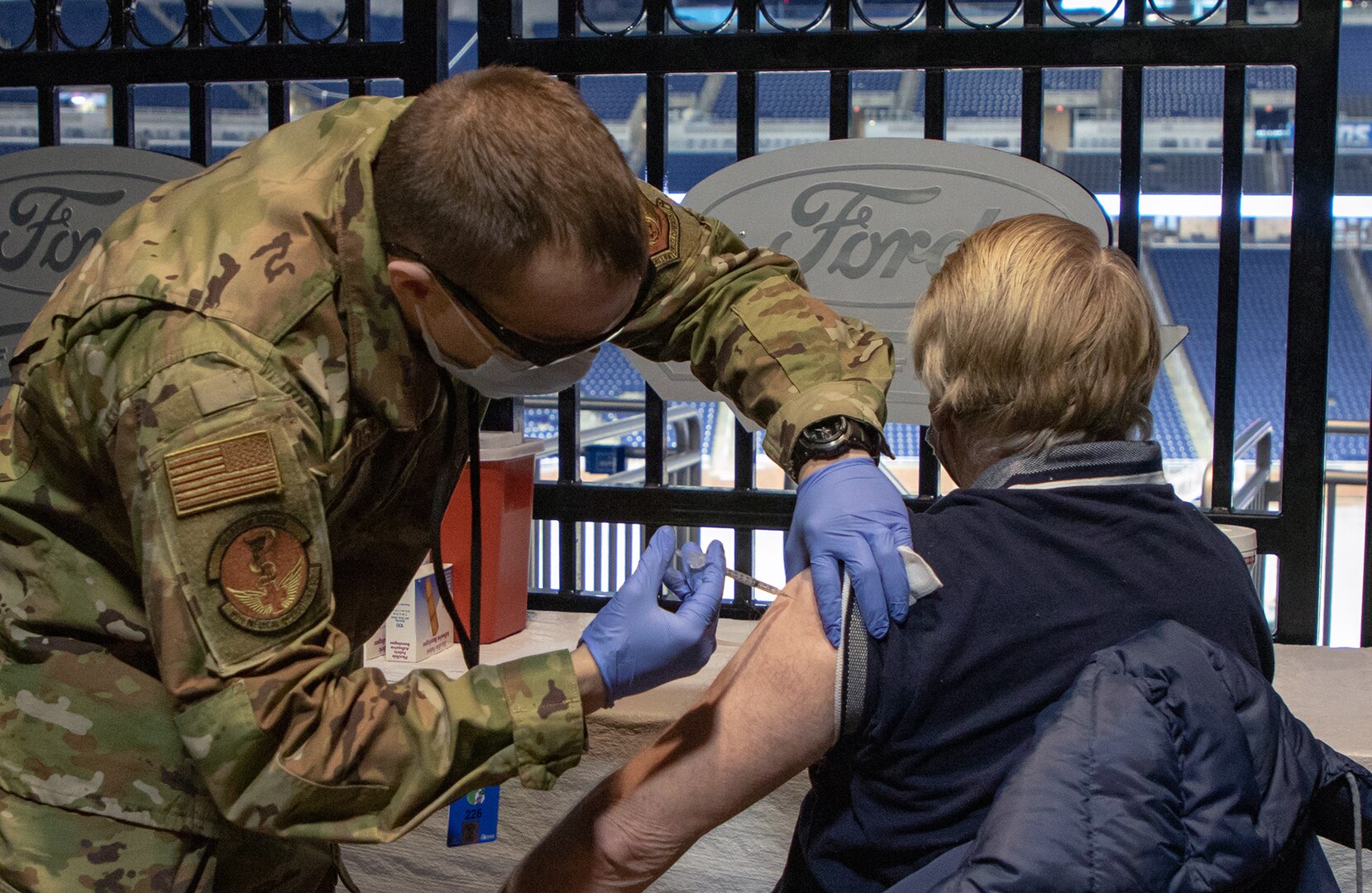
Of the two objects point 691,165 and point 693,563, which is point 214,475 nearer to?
point 693,563

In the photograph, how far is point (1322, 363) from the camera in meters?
2.62

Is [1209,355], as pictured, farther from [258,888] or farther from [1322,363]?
[258,888]

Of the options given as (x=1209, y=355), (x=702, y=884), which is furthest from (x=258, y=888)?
(x=1209, y=355)

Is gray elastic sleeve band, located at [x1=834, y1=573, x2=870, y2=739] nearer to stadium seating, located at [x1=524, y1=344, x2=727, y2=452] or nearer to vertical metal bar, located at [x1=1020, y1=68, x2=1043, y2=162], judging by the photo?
vertical metal bar, located at [x1=1020, y1=68, x2=1043, y2=162]

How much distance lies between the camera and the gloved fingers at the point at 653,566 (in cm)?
144

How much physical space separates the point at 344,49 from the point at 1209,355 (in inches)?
653

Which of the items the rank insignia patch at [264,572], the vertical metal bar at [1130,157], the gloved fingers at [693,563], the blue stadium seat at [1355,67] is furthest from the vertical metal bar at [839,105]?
the blue stadium seat at [1355,67]

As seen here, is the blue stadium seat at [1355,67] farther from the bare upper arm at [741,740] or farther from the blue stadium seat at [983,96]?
the bare upper arm at [741,740]

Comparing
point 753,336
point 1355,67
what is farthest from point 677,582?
point 1355,67

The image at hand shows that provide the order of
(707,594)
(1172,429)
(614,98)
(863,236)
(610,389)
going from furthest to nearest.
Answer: (614,98) → (610,389) → (1172,429) → (863,236) → (707,594)

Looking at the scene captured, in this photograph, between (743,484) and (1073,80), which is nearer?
(743,484)

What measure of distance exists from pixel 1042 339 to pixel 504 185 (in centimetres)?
63

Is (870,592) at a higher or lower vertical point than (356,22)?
lower

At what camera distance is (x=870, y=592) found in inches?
52.9
